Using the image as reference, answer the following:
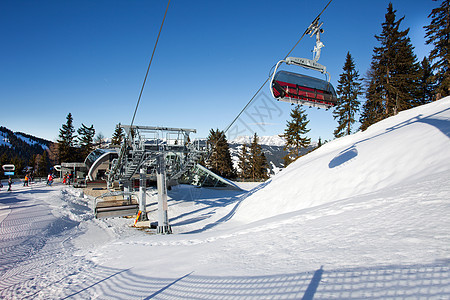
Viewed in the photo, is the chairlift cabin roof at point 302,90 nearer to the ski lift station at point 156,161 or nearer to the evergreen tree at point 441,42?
the ski lift station at point 156,161

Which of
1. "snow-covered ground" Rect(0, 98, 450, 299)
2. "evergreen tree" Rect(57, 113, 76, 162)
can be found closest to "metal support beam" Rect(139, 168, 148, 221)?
"snow-covered ground" Rect(0, 98, 450, 299)

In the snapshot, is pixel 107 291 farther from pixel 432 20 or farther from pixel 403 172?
pixel 432 20

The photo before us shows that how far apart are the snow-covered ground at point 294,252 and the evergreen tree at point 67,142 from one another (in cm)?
5124

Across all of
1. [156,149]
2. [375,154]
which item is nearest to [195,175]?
[156,149]

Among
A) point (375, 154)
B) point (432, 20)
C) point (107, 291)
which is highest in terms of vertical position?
point (432, 20)

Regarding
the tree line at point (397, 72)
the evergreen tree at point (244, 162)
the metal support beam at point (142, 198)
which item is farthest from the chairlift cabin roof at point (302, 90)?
the evergreen tree at point (244, 162)

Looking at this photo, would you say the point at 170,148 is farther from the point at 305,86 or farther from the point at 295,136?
the point at 295,136

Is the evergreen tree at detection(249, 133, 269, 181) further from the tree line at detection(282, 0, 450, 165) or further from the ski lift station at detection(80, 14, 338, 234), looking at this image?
the ski lift station at detection(80, 14, 338, 234)

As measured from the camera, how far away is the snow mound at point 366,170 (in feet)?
33.3

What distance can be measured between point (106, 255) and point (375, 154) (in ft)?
46.0

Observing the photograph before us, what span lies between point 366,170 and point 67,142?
66665 mm

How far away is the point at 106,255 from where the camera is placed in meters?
7.31

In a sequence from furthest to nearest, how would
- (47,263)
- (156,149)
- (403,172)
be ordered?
(156,149) → (403,172) → (47,263)

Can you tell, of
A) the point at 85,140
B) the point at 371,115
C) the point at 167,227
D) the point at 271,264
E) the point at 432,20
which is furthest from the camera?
the point at 85,140
